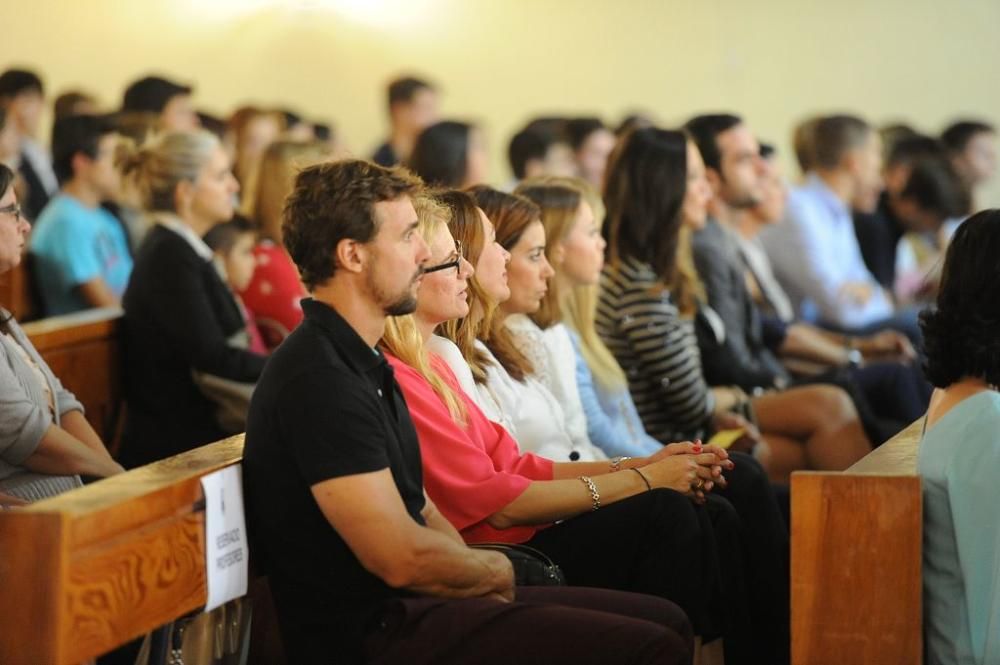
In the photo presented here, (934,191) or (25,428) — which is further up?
(25,428)

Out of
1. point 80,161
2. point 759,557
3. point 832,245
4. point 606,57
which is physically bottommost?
point 832,245

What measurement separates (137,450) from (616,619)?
1.87m

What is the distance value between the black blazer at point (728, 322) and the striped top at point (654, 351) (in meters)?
0.41

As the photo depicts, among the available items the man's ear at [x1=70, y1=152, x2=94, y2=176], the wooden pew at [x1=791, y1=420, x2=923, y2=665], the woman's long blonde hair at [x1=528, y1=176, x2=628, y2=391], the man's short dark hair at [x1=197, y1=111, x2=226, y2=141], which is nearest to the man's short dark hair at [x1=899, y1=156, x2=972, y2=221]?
the man's short dark hair at [x1=197, y1=111, x2=226, y2=141]

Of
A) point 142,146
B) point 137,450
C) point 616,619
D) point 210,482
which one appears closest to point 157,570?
point 210,482

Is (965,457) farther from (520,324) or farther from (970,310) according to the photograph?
(520,324)

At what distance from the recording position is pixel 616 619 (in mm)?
2182

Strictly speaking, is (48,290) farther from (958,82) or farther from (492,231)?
(958,82)

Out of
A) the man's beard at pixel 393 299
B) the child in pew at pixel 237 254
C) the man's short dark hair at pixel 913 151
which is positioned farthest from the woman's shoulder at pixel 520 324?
the man's short dark hair at pixel 913 151

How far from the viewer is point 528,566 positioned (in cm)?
248

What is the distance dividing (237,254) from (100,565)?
2.39 metres

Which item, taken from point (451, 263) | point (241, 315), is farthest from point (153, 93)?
point (451, 263)

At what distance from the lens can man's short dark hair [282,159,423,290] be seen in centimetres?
224

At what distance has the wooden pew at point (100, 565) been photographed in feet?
6.36
